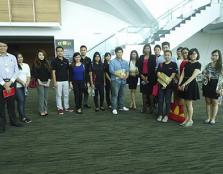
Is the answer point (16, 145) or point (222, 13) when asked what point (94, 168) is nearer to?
point (16, 145)

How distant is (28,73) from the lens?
204 inches

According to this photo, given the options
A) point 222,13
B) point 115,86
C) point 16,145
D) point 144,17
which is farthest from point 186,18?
point 16,145

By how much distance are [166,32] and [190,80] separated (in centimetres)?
670

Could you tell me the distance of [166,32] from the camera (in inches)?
426

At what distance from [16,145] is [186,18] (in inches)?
364

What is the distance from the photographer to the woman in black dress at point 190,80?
4.56m

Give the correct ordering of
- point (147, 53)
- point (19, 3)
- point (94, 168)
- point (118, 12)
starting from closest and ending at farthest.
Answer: point (94, 168) → point (147, 53) → point (19, 3) → point (118, 12)

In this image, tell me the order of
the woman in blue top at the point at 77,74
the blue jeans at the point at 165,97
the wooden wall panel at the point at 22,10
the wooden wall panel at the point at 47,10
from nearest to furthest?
the blue jeans at the point at 165,97 < the woman in blue top at the point at 77,74 < the wooden wall panel at the point at 22,10 < the wooden wall panel at the point at 47,10

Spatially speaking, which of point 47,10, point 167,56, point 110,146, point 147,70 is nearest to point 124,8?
point 47,10

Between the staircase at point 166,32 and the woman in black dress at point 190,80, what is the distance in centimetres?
585

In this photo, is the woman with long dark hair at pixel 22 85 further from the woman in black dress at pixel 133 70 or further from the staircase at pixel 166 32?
the staircase at pixel 166 32

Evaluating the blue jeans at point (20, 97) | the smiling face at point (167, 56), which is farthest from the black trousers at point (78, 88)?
the smiling face at point (167, 56)

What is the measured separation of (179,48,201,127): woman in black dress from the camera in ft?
15.0

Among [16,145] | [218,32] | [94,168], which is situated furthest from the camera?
[218,32]
